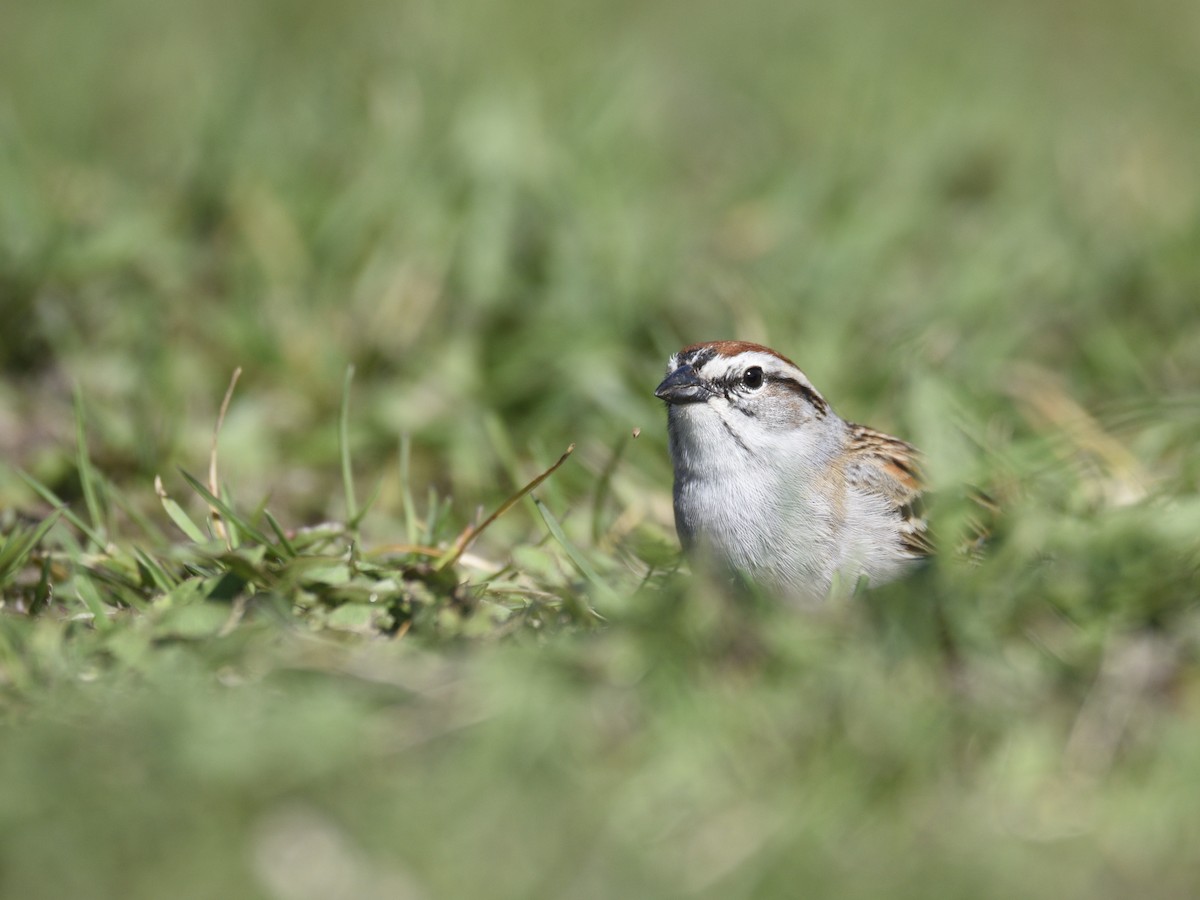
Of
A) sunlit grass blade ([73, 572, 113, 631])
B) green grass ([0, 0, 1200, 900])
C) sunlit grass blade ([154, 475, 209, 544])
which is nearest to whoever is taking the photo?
green grass ([0, 0, 1200, 900])

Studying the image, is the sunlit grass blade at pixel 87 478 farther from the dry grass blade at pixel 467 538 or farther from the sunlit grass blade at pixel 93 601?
the dry grass blade at pixel 467 538

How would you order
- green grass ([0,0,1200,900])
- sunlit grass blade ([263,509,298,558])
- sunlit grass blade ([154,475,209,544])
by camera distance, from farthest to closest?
sunlit grass blade ([154,475,209,544]) → sunlit grass blade ([263,509,298,558]) → green grass ([0,0,1200,900])

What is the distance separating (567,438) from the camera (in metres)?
5.17

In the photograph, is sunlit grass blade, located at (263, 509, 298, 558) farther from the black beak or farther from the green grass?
the black beak

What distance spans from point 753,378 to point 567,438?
3.85 ft

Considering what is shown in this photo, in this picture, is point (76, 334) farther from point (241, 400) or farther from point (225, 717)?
point (225, 717)

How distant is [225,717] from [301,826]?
297mm

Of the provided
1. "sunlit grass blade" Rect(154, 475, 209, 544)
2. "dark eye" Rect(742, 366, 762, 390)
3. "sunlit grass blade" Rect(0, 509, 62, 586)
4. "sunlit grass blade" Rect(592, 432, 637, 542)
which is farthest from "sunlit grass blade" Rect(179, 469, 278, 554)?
"dark eye" Rect(742, 366, 762, 390)

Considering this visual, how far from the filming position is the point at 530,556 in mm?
3955

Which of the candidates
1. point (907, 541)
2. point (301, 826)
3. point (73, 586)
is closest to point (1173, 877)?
point (907, 541)

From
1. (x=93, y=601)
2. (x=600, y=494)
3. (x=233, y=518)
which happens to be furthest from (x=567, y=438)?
(x=93, y=601)

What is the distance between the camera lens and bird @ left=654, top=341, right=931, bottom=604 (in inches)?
149

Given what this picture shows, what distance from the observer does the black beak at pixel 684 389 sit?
4055mm

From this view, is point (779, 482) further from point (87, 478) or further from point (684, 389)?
point (87, 478)
